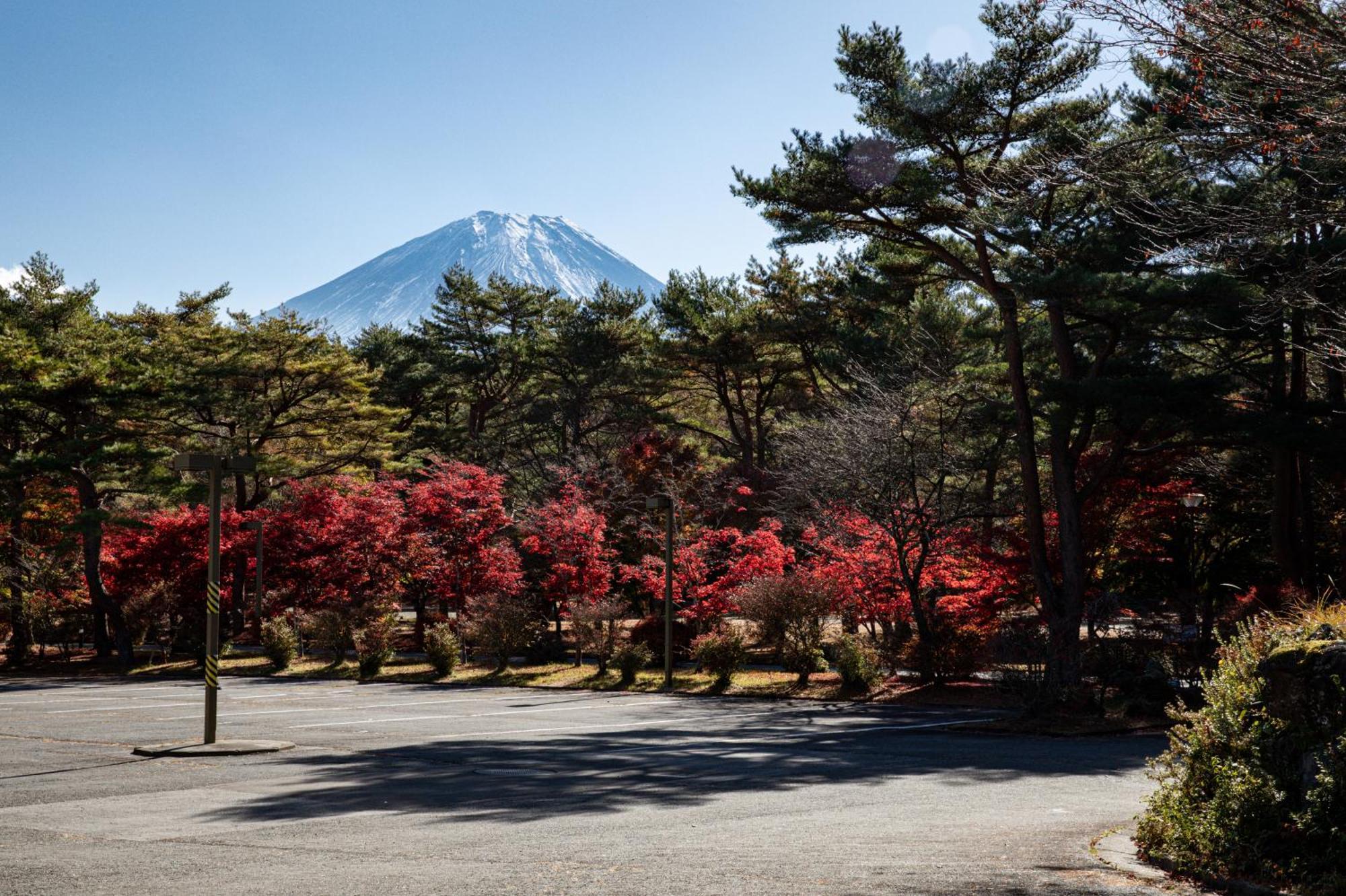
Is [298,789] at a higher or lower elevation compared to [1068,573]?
lower

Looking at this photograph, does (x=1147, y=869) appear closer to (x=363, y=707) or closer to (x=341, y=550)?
(x=363, y=707)

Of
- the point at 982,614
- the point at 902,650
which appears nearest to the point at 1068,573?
the point at 982,614

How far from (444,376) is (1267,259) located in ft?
111

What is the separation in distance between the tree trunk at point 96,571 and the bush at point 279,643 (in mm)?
6064

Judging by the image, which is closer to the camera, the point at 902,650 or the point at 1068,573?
the point at 1068,573

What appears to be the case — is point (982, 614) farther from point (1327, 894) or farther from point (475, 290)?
point (475, 290)

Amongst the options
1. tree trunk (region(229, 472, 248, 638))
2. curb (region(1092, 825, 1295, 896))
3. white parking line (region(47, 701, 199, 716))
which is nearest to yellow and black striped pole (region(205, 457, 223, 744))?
white parking line (region(47, 701, 199, 716))

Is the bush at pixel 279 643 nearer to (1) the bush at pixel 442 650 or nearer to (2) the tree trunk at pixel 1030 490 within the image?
(1) the bush at pixel 442 650

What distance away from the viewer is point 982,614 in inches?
915

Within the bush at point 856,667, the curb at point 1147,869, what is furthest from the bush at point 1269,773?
the bush at point 856,667

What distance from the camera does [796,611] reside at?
79.1 ft

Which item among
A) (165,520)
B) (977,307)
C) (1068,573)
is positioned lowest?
(1068,573)

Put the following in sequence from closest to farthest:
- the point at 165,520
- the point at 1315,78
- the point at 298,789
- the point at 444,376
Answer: the point at 1315,78
the point at 298,789
the point at 165,520
the point at 444,376

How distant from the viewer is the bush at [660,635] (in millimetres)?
28906
